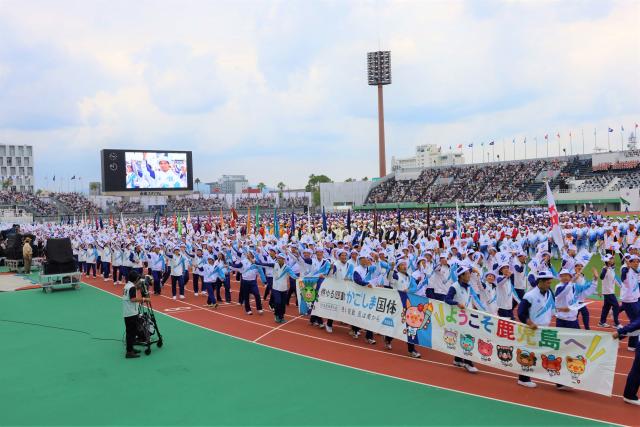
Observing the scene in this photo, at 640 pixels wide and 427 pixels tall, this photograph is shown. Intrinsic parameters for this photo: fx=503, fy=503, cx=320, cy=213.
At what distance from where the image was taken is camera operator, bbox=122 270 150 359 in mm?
9891

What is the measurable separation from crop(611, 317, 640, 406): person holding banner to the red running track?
12cm

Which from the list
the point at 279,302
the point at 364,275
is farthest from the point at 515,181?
the point at 364,275

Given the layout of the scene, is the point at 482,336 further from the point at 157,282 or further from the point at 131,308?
the point at 157,282

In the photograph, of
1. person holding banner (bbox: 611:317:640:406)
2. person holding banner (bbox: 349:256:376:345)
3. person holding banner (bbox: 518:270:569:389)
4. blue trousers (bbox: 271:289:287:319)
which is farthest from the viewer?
blue trousers (bbox: 271:289:287:319)

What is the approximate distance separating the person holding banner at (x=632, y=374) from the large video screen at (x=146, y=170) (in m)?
55.6

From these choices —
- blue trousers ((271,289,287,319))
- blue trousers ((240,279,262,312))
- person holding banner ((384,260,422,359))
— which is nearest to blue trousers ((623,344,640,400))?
person holding banner ((384,260,422,359))

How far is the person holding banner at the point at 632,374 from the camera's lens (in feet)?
22.3

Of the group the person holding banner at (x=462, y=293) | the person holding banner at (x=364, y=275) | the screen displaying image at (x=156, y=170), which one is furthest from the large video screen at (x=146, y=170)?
the person holding banner at (x=462, y=293)

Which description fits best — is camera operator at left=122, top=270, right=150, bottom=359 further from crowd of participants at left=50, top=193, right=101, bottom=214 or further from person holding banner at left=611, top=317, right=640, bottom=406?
crowd of participants at left=50, top=193, right=101, bottom=214

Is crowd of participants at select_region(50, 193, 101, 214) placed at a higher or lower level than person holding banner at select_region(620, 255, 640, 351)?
higher

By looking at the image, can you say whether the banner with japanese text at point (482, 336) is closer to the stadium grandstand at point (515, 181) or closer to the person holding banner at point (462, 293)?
the person holding banner at point (462, 293)

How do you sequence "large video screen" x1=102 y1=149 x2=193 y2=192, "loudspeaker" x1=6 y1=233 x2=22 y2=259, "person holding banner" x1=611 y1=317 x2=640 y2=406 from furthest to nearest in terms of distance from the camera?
"large video screen" x1=102 y1=149 x2=193 y2=192, "loudspeaker" x1=6 y1=233 x2=22 y2=259, "person holding banner" x1=611 y1=317 x2=640 y2=406

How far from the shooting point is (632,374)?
273 inches

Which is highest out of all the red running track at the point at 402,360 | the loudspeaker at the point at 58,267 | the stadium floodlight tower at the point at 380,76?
the stadium floodlight tower at the point at 380,76
